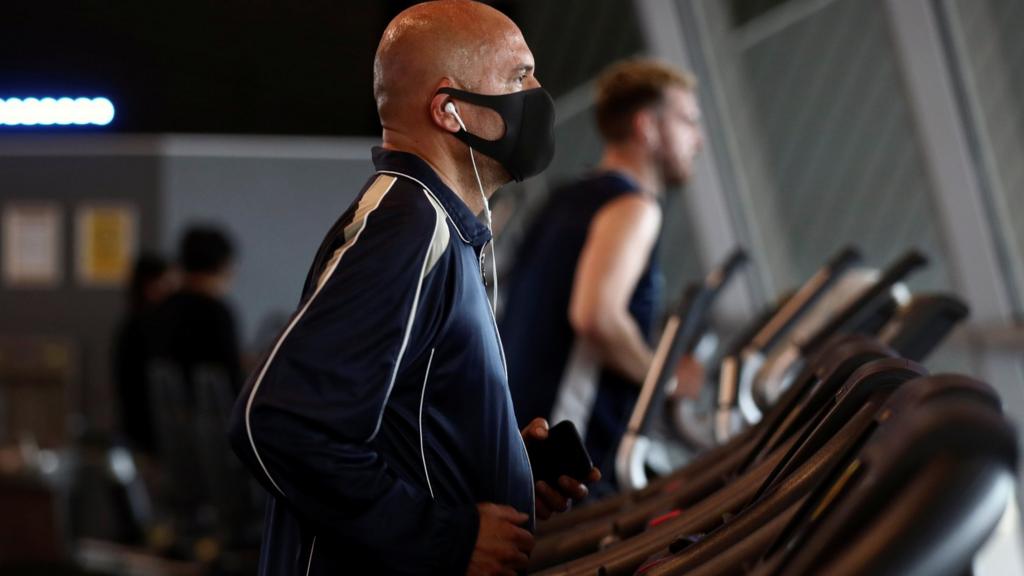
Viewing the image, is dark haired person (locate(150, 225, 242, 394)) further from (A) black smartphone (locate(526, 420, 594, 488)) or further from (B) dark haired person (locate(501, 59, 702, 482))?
(A) black smartphone (locate(526, 420, 594, 488))

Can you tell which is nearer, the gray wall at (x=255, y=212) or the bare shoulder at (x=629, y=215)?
the bare shoulder at (x=629, y=215)

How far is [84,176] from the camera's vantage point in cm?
880

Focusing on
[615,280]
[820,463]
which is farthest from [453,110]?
[615,280]

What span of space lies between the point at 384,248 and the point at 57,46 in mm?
3420

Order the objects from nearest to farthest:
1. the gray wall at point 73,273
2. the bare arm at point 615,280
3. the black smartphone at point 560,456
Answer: the black smartphone at point 560,456 < the bare arm at point 615,280 < the gray wall at point 73,273

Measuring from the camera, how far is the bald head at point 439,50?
1.46 meters

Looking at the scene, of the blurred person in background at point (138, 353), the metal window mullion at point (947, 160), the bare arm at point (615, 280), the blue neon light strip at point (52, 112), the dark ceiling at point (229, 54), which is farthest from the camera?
the blurred person in background at point (138, 353)

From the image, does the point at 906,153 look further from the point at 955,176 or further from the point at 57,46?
the point at 57,46

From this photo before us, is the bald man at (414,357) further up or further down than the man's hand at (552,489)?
further up

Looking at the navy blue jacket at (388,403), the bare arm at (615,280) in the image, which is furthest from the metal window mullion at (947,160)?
the navy blue jacket at (388,403)

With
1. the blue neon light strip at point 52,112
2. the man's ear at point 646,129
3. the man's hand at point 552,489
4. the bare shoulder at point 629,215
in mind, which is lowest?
the man's hand at point 552,489

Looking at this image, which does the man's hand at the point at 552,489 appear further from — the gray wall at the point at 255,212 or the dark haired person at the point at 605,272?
the gray wall at the point at 255,212

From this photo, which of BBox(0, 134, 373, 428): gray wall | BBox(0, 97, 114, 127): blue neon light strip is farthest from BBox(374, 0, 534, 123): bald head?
BBox(0, 134, 373, 428): gray wall

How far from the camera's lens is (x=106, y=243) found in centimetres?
872
